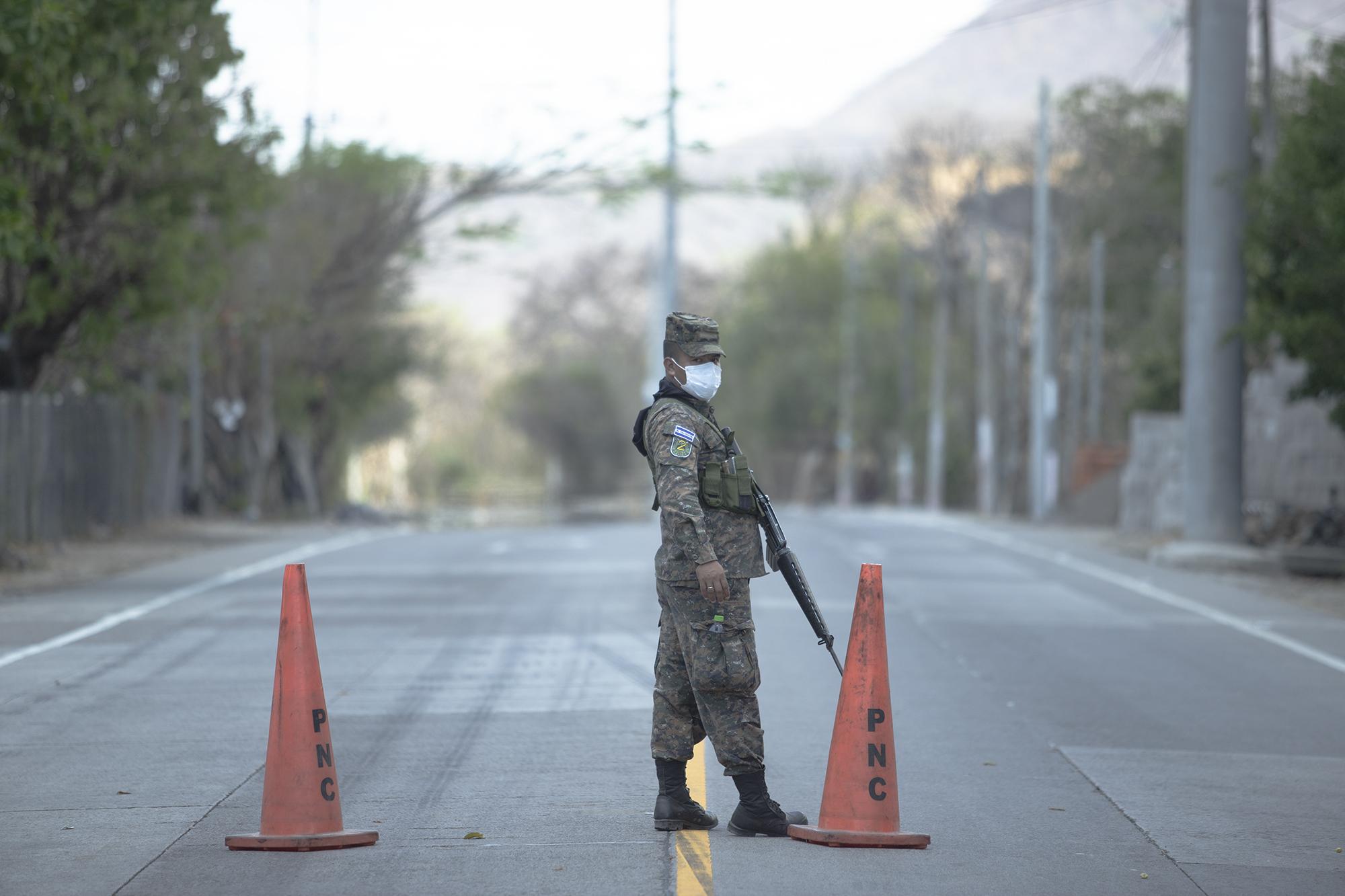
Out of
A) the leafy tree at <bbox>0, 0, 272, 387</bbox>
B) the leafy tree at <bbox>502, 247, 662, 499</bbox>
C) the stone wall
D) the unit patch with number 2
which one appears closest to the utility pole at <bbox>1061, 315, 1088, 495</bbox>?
the stone wall

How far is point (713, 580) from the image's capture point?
6.86m

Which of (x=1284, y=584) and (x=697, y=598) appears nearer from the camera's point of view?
(x=697, y=598)

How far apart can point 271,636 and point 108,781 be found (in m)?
5.50

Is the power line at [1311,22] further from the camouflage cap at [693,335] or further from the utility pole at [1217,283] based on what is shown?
the camouflage cap at [693,335]

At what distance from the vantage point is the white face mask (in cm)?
721

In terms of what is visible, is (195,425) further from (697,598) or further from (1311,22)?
(697,598)

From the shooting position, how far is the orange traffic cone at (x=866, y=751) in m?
6.98

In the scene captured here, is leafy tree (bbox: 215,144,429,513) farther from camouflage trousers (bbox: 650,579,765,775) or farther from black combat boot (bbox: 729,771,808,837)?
black combat boot (bbox: 729,771,808,837)

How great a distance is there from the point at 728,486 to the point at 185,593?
38.1 feet

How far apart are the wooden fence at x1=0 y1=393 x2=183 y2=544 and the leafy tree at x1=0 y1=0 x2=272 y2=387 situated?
90 centimetres

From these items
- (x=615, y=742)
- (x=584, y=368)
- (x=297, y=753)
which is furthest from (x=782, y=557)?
(x=584, y=368)

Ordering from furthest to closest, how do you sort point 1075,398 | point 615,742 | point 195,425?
1. point 1075,398
2. point 195,425
3. point 615,742

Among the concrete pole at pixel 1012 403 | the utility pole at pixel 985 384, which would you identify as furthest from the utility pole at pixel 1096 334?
the concrete pole at pixel 1012 403

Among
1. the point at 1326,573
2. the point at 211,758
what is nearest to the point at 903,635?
the point at 211,758
